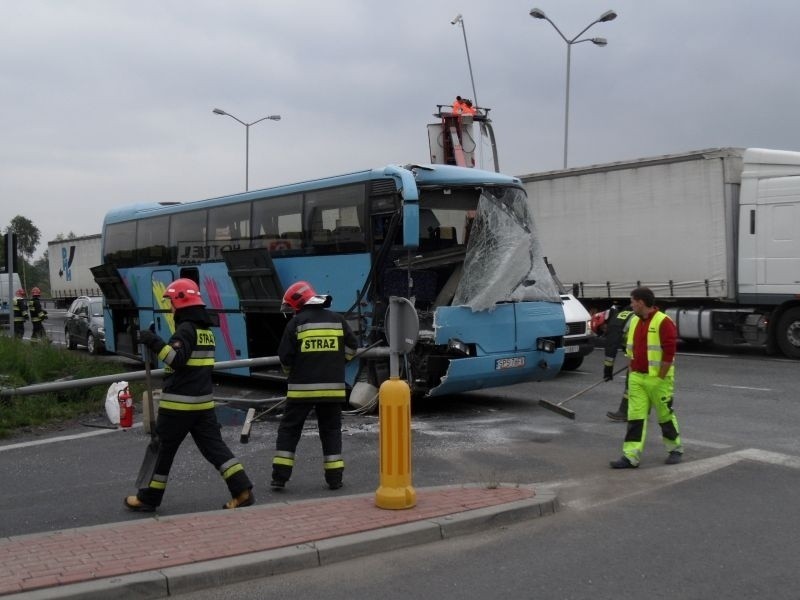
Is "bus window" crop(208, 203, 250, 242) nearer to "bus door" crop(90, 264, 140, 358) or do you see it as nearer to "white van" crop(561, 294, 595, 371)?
"bus door" crop(90, 264, 140, 358)

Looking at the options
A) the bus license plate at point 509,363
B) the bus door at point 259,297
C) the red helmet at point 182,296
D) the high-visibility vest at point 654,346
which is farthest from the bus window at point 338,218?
the red helmet at point 182,296

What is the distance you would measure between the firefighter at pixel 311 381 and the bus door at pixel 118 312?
11158 mm

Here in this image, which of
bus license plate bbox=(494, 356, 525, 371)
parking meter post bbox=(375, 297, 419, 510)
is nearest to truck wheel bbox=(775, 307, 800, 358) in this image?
bus license plate bbox=(494, 356, 525, 371)

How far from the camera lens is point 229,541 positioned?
559 cm

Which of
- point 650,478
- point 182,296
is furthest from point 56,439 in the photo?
point 650,478

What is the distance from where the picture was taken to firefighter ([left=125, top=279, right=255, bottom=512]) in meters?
6.62

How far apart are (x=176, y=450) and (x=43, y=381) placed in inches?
271

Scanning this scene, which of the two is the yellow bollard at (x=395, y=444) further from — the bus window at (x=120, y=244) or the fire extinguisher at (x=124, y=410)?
the bus window at (x=120, y=244)

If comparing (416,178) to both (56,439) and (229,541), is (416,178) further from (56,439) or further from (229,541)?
(229,541)

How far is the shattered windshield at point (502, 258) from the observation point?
11.2m

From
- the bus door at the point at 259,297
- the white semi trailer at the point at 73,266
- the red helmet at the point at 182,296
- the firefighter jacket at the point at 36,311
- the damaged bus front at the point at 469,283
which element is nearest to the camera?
the red helmet at the point at 182,296

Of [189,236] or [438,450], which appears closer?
[438,450]

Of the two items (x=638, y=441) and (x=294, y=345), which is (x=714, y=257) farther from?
(x=294, y=345)

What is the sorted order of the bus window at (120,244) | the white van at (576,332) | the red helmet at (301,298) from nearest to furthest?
the red helmet at (301,298), the white van at (576,332), the bus window at (120,244)
